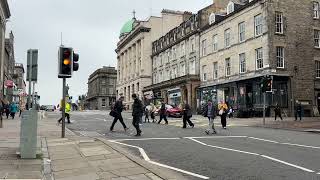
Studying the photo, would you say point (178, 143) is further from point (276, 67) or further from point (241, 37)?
point (241, 37)

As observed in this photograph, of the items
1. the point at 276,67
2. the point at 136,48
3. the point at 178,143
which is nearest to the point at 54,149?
the point at 178,143

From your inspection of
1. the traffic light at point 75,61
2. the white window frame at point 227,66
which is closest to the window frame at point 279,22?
the white window frame at point 227,66

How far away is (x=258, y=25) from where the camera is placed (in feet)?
150

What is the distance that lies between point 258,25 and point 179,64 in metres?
24.8

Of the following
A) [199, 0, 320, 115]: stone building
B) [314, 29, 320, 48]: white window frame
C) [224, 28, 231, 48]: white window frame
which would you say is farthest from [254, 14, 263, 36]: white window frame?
[314, 29, 320, 48]: white window frame

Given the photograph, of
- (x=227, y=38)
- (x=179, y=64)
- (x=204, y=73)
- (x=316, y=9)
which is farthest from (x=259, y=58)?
(x=179, y=64)

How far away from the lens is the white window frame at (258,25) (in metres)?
45.2

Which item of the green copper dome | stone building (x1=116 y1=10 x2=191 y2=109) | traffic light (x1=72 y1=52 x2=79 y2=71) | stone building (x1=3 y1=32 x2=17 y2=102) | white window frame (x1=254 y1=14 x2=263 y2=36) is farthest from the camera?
the green copper dome

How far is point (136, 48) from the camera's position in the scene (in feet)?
318

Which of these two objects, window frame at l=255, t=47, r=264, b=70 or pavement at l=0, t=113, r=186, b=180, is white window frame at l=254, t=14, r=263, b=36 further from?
pavement at l=0, t=113, r=186, b=180

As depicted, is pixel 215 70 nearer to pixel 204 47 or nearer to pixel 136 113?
pixel 204 47

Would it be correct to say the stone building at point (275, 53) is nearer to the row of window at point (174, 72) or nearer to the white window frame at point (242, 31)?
the white window frame at point (242, 31)

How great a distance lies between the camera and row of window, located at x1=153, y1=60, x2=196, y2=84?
63.6m

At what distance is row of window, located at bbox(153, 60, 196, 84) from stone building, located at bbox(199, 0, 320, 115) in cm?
1236
